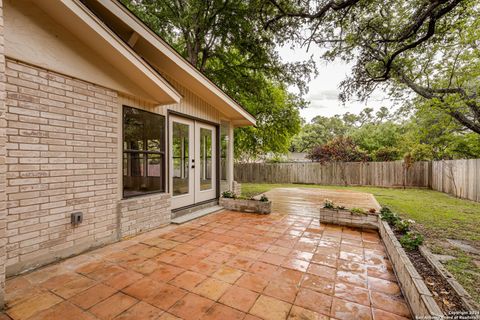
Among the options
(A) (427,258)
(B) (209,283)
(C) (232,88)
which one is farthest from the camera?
(C) (232,88)

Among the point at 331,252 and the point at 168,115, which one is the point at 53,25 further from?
the point at 331,252

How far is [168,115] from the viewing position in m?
4.55

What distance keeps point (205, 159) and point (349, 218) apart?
12.5 feet

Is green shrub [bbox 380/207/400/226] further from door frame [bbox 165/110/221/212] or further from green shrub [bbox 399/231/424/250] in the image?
door frame [bbox 165/110/221/212]

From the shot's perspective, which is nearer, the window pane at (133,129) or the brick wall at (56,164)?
the brick wall at (56,164)

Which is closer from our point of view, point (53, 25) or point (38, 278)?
point (38, 278)

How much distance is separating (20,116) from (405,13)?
8.35 m

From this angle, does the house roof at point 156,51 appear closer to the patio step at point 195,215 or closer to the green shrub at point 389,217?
the patio step at point 195,215

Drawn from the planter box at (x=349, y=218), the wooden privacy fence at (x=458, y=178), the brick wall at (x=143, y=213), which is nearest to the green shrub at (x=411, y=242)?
the planter box at (x=349, y=218)

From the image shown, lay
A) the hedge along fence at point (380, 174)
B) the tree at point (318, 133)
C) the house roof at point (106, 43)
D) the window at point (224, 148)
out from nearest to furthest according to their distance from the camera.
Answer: the house roof at point (106, 43) → the window at point (224, 148) → the hedge along fence at point (380, 174) → the tree at point (318, 133)

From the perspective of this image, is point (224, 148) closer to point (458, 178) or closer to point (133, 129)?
point (133, 129)

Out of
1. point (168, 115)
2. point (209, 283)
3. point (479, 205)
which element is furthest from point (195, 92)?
point (479, 205)

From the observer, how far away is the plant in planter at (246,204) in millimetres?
5273

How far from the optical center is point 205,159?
581 cm
